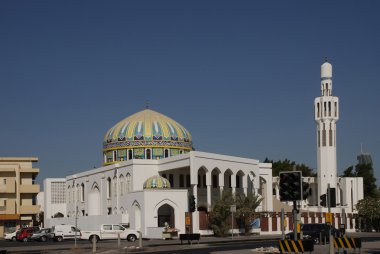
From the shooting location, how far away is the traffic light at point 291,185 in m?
20.9

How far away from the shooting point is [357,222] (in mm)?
74125

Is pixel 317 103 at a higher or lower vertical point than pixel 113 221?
higher

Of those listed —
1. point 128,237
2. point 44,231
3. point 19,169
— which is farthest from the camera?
point 19,169

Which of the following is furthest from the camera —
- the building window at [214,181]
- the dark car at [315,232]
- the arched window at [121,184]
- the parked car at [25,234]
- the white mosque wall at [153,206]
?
the building window at [214,181]

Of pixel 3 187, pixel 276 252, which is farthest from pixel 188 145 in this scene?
pixel 276 252

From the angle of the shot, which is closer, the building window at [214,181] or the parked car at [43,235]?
the parked car at [43,235]

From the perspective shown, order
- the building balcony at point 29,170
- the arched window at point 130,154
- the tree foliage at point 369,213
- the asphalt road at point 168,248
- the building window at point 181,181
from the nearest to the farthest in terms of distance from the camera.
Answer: the asphalt road at point 168,248 < the building window at point 181,181 < the tree foliage at point 369,213 < the arched window at point 130,154 < the building balcony at point 29,170

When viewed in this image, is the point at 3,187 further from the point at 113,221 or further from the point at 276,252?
the point at 276,252

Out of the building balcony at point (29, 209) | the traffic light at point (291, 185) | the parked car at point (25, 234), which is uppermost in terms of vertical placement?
the traffic light at point (291, 185)

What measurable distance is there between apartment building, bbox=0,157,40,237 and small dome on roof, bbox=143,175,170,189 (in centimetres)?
2029

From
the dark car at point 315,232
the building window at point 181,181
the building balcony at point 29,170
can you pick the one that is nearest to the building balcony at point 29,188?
the building balcony at point 29,170

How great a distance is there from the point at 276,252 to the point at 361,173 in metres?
69.7

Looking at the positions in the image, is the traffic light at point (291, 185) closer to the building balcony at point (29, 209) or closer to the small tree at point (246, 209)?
the small tree at point (246, 209)

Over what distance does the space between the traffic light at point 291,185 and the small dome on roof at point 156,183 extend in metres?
40.4
